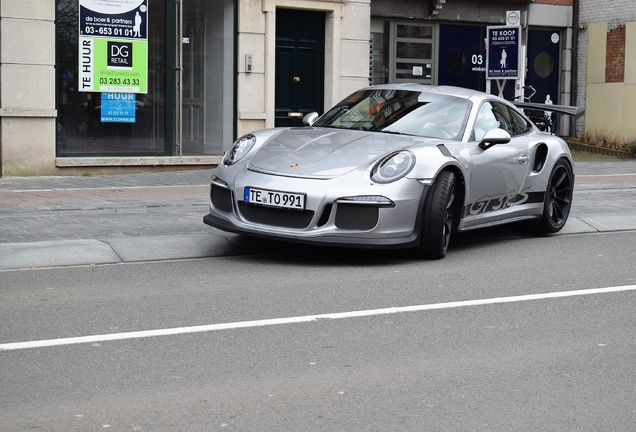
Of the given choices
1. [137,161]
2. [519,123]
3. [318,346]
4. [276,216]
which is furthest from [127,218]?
[137,161]

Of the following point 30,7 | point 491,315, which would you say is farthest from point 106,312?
point 30,7

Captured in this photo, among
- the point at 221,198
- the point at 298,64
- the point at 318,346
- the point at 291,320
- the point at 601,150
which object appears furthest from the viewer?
the point at 601,150

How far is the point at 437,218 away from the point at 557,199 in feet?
8.64

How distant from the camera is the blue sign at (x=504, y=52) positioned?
54.6 feet

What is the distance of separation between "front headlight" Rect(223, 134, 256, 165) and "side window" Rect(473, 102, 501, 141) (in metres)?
1.97

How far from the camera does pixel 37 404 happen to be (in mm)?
4340

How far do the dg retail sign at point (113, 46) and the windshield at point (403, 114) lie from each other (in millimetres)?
6282

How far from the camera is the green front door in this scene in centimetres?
1705

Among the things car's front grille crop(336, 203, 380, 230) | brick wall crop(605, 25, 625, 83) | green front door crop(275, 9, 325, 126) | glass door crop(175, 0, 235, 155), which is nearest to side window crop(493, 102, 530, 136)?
car's front grille crop(336, 203, 380, 230)

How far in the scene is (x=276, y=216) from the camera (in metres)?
7.94

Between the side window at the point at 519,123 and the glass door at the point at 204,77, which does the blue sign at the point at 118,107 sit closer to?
the glass door at the point at 204,77

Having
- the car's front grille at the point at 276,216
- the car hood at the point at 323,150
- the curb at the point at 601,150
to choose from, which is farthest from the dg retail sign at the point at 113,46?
the curb at the point at 601,150

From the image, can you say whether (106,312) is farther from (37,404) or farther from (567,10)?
(567,10)

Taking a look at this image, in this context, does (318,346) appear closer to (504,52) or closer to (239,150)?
(239,150)
